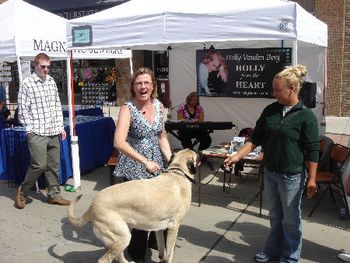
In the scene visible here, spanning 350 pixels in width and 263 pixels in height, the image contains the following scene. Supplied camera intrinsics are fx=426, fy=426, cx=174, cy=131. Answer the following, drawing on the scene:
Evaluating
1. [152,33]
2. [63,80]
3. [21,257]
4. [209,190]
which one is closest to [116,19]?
[152,33]

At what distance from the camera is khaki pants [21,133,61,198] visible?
5566mm

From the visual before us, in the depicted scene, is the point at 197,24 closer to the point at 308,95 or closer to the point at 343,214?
the point at 308,95

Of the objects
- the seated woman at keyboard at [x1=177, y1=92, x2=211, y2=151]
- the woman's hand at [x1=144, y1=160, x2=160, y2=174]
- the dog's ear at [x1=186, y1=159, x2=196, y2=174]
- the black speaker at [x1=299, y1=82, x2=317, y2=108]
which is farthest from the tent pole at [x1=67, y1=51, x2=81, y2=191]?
the black speaker at [x1=299, y1=82, x2=317, y2=108]

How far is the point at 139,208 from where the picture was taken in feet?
11.0

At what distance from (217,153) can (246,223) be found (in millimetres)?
1190

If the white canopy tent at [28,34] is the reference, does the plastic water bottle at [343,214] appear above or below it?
below

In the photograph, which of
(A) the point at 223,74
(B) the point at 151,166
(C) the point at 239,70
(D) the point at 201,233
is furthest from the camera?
(A) the point at 223,74

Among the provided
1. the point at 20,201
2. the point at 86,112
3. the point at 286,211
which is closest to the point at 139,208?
the point at 286,211

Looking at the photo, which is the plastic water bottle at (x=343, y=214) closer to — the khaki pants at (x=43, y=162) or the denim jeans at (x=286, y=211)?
the denim jeans at (x=286, y=211)

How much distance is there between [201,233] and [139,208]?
1.66 meters

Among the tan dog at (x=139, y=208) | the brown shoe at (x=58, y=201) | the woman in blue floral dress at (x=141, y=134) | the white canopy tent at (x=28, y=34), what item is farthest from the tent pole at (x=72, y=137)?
the tan dog at (x=139, y=208)

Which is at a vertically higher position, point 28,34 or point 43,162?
point 28,34

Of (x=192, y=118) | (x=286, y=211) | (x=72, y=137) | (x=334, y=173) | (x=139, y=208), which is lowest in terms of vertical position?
(x=334, y=173)

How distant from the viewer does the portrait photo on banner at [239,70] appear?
800 centimetres
